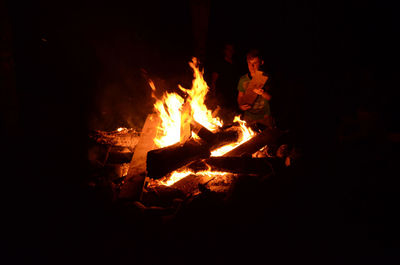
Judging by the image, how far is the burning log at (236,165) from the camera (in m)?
3.22

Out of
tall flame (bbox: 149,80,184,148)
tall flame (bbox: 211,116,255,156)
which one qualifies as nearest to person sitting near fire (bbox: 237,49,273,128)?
tall flame (bbox: 211,116,255,156)

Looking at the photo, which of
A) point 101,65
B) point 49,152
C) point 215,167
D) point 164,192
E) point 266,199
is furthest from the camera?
point 101,65

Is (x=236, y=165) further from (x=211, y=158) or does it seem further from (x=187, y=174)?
(x=187, y=174)

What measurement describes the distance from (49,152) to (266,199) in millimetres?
3823

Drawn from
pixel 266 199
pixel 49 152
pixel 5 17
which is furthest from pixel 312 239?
pixel 5 17

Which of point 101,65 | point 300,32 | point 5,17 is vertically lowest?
point 5,17

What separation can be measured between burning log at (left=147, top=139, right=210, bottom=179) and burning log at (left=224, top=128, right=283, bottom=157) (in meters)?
0.66

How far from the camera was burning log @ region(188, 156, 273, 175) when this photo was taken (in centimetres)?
322

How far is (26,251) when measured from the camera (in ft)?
7.22

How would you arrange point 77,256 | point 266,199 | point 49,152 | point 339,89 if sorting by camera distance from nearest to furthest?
1. point 77,256
2. point 266,199
3. point 49,152
4. point 339,89

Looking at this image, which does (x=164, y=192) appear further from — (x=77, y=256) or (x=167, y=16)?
(x=167, y=16)

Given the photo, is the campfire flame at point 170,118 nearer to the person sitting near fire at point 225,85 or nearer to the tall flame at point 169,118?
the tall flame at point 169,118

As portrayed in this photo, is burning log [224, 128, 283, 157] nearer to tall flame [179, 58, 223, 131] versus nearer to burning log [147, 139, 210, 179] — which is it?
burning log [147, 139, 210, 179]

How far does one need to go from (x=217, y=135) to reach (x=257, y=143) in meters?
0.82
